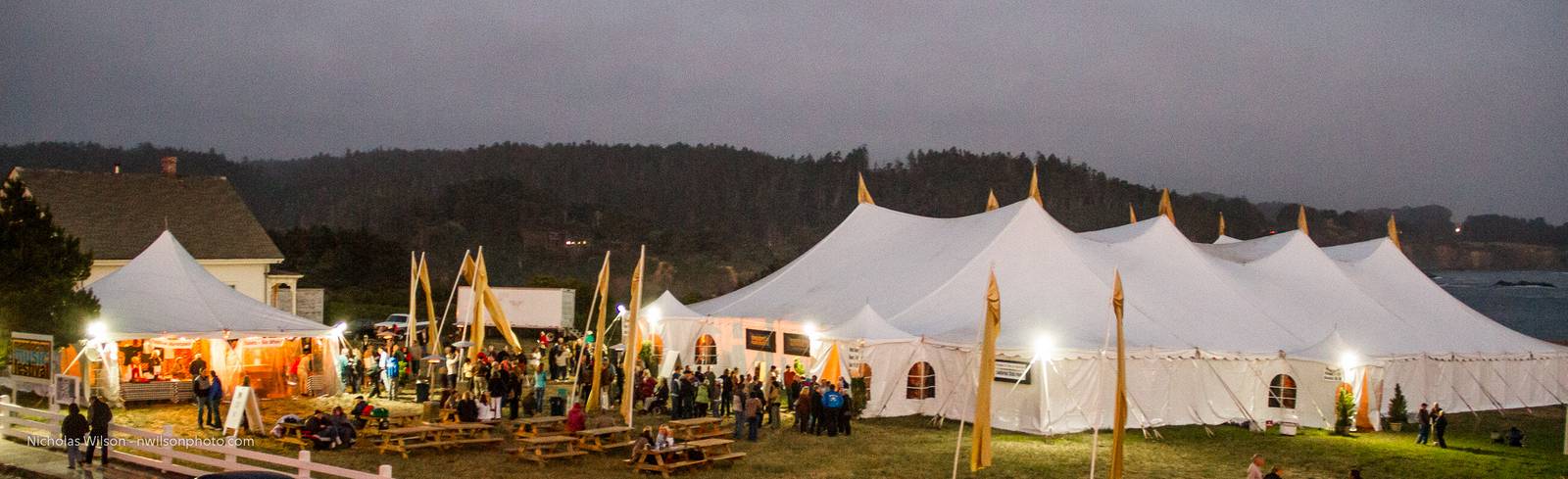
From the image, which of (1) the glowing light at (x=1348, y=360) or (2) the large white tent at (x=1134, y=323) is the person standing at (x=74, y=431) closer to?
(2) the large white tent at (x=1134, y=323)

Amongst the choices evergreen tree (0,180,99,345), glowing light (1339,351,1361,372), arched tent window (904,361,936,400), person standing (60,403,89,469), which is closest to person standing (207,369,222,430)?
evergreen tree (0,180,99,345)

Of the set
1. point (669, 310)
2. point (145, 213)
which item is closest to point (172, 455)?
point (669, 310)

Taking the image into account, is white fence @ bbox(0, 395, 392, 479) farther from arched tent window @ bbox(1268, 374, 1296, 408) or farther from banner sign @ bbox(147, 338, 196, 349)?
arched tent window @ bbox(1268, 374, 1296, 408)

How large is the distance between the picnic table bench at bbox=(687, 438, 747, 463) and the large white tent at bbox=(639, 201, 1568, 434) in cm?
370

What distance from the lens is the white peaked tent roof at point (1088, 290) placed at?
1934cm

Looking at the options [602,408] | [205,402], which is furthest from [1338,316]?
[205,402]

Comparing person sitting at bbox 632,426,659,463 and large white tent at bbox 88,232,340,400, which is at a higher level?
large white tent at bbox 88,232,340,400

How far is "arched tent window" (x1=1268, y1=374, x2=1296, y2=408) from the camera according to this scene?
19.3 m

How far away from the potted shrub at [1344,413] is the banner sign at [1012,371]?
5.48m

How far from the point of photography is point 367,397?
2052 cm

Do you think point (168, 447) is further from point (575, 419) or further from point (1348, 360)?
point (1348, 360)

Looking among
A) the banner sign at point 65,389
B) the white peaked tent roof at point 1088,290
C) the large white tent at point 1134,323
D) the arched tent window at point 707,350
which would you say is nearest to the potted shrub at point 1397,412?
the large white tent at point 1134,323

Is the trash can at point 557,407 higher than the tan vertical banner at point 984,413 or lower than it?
lower

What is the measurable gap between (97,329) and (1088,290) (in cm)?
1634
